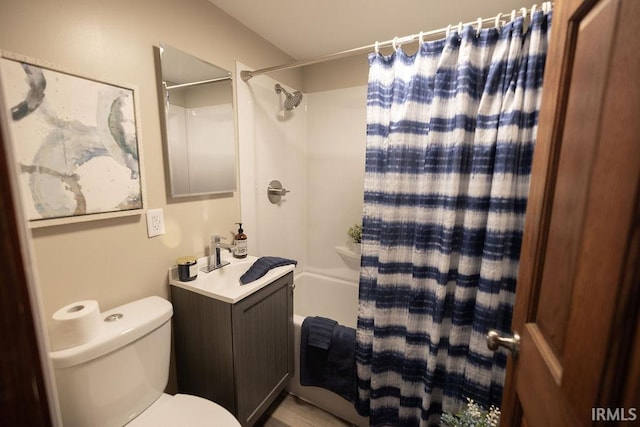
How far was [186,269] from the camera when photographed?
1.38 m

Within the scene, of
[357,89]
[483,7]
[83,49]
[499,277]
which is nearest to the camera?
[83,49]

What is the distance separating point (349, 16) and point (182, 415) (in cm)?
224

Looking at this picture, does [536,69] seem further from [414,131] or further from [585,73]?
[585,73]

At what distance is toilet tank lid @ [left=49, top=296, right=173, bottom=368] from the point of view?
0.89 metres

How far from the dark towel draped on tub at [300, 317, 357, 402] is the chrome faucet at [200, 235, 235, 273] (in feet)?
2.09

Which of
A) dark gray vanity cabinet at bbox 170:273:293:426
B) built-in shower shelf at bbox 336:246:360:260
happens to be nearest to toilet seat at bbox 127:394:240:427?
dark gray vanity cabinet at bbox 170:273:293:426

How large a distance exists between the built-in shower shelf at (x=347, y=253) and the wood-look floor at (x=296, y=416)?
1.13m

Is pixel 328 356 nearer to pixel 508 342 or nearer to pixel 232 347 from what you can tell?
pixel 232 347

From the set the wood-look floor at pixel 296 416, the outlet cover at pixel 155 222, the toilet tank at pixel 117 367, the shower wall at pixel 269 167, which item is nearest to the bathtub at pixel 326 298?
the shower wall at pixel 269 167

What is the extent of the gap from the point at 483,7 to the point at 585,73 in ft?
4.80

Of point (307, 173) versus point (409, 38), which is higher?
point (409, 38)

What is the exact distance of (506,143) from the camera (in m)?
1.21

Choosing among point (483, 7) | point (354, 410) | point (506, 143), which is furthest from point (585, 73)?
point (354, 410)

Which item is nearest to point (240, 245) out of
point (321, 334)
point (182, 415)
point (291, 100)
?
point (321, 334)
